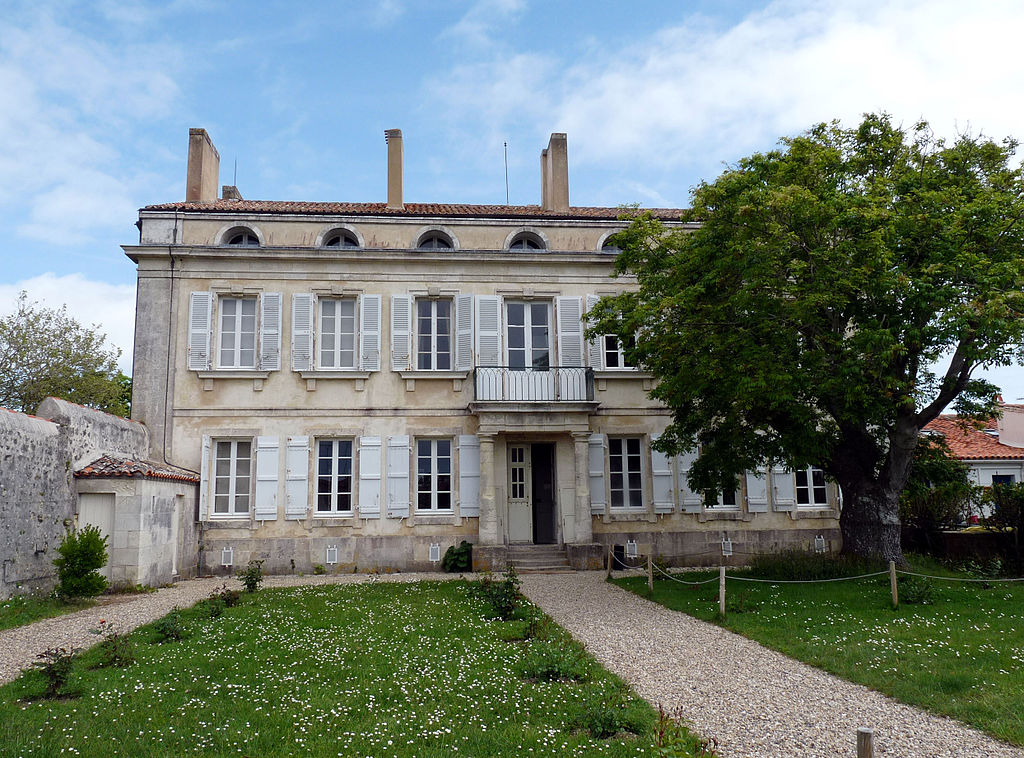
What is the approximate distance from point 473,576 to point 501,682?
360 inches

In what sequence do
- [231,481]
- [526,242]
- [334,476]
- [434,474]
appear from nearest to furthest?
1. [231,481]
2. [334,476]
3. [434,474]
4. [526,242]

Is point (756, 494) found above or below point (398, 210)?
below

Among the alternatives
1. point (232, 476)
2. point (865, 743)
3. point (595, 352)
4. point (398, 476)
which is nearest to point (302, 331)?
point (232, 476)

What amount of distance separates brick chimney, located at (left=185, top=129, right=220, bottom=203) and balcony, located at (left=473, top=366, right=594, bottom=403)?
8236 millimetres

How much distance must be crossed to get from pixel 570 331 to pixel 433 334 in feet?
10.6

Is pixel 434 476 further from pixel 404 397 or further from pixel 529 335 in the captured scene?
pixel 529 335

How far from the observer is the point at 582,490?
16734 mm

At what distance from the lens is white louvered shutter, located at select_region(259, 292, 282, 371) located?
55.5 feet

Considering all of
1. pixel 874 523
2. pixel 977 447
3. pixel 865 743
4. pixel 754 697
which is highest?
pixel 977 447

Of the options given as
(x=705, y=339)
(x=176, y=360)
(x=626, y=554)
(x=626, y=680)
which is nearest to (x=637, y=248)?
(x=705, y=339)

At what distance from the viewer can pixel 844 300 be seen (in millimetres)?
10844

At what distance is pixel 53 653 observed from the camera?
638 cm

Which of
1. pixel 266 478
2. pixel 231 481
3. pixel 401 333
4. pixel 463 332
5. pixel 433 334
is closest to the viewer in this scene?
pixel 266 478

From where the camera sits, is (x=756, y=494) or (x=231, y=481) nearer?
(x=231, y=481)
